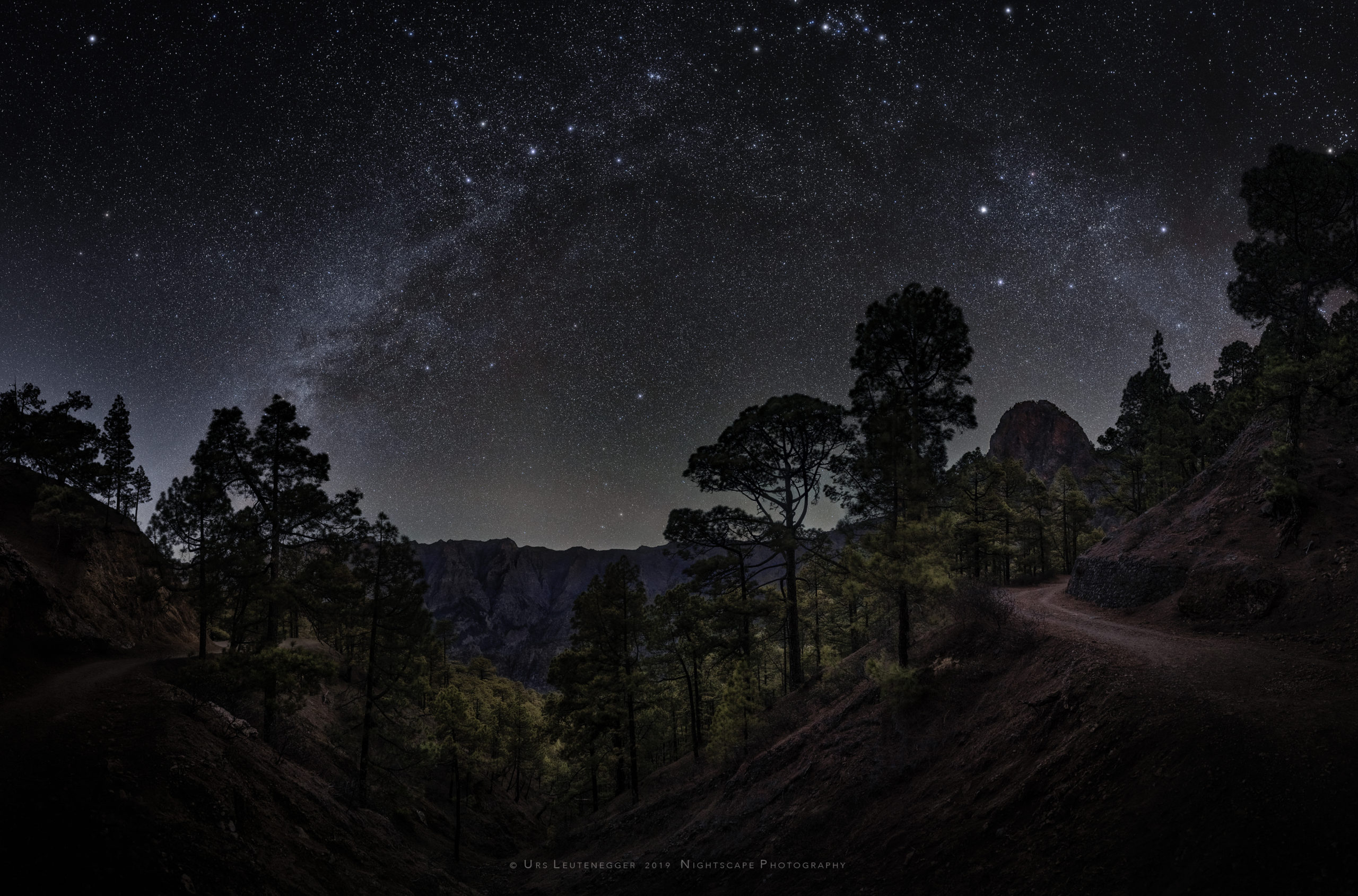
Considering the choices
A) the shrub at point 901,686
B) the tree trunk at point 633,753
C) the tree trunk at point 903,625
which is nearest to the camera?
the shrub at point 901,686

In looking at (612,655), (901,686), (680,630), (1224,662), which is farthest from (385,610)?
(1224,662)

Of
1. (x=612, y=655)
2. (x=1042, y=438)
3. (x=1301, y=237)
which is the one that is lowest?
(x=612, y=655)

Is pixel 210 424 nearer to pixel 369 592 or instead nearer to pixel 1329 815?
pixel 369 592

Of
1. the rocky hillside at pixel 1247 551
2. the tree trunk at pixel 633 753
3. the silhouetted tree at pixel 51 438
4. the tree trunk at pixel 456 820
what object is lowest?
the tree trunk at pixel 456 820

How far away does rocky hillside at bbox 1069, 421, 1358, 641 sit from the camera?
38.1ft

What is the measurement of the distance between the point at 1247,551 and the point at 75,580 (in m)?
44.7

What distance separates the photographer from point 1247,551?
14555 mm

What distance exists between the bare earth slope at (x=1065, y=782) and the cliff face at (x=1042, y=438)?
15576 centimetres

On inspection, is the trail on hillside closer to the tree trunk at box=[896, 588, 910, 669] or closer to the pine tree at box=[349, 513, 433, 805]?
the tree trunk at box=[896, 588, 910, 669]

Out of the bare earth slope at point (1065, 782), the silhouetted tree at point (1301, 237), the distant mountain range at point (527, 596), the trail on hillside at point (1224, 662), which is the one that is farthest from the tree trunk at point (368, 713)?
the distant mountain range at point (527, 596)

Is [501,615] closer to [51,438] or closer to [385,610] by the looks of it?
[51,438]

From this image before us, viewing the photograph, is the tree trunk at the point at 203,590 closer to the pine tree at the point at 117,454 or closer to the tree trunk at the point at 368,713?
the tree trunk at the point at 368,713

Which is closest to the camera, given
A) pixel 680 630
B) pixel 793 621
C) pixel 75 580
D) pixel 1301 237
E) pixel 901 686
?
pixel 901 686

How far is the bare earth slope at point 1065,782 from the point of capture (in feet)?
19.0
